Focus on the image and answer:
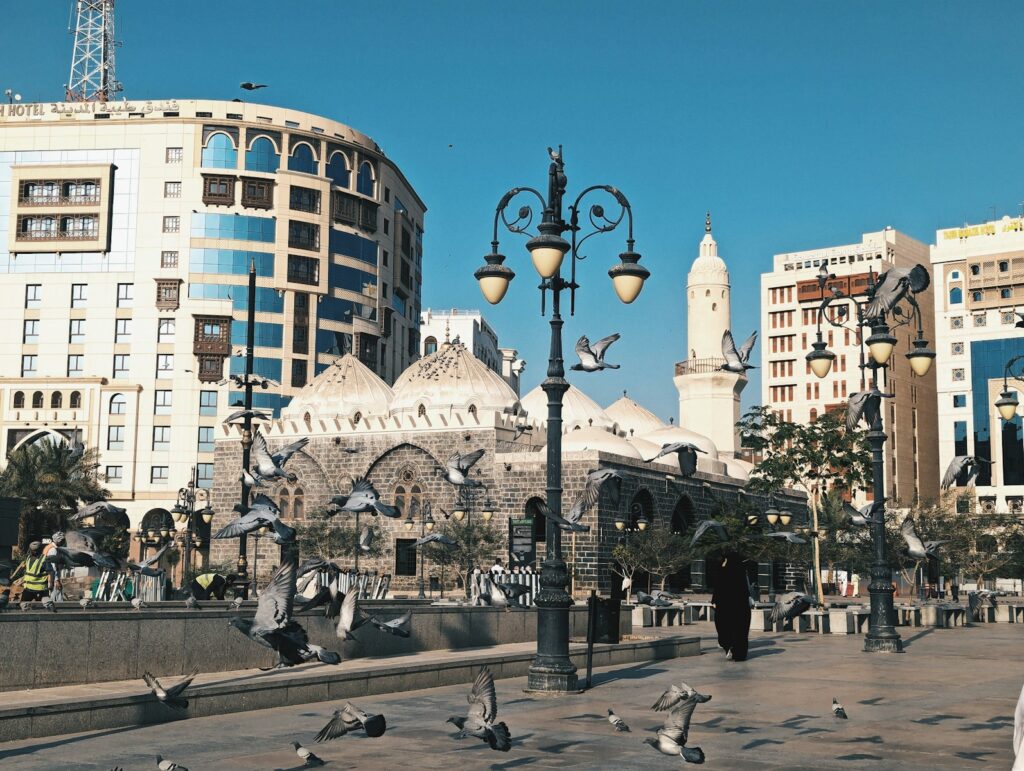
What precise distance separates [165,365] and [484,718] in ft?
194

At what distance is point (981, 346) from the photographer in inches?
3359

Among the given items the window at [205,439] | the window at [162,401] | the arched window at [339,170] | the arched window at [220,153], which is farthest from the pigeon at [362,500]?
the arched window at [339,170]

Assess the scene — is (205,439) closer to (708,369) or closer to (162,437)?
(162,437)

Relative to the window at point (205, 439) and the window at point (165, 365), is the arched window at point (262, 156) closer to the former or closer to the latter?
the window at point (165, 365)

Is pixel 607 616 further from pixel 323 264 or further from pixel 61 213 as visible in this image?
pixel 61 213

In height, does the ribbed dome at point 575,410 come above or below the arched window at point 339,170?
below

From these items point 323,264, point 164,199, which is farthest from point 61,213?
point 323,264

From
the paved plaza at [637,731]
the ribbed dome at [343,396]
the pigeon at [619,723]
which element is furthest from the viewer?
the ribbed dome at [343,396]

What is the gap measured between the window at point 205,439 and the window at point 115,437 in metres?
3.95

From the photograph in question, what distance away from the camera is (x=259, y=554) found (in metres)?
53.1

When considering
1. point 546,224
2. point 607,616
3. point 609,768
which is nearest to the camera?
point 609,768

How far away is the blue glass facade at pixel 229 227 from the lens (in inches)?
2547

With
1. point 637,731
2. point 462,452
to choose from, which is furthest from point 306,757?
point 462,452

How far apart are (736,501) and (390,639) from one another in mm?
39554
